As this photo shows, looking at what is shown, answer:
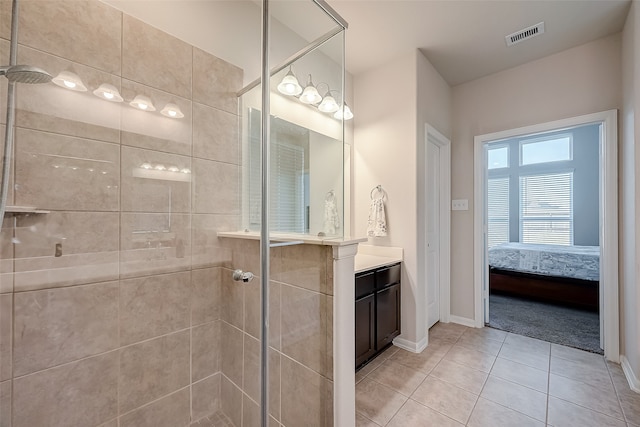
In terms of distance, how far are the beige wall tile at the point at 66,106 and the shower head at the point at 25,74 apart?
0.02 meters

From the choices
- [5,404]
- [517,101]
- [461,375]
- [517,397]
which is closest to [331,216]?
[5,404]

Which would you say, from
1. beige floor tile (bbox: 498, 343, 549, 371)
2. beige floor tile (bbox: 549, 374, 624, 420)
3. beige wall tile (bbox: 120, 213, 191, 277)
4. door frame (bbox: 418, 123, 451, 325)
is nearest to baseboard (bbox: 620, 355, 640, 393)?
beige floor tile (bbox: 549, 374, 624, 420)

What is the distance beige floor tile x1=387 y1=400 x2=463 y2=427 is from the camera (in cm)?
153

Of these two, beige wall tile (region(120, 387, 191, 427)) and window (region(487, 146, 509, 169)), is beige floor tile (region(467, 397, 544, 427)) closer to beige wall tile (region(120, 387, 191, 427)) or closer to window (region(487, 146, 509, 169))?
beige wall tile (region(120, 387, 191, 427))

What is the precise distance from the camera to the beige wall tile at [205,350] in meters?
1.50

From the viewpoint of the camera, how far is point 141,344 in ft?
4.33

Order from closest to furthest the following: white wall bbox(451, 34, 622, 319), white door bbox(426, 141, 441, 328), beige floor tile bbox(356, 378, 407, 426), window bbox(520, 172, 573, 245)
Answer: beige floor tile bbox(356, 378, 407, 426), white wall bbox(451, 34, 622, 319), white door bbox(426, 141, 441, 328), window bbox(520, 172, 573, 245)

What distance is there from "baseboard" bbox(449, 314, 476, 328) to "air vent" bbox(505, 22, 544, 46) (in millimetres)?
2817

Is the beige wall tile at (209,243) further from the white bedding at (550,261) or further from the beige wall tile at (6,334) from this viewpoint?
the white bedding at (550,261)

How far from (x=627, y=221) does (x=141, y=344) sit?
136 inches

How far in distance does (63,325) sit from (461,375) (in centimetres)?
247

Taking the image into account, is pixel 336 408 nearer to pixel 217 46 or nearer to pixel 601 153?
pixel 217 46

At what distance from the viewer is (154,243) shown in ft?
4.45

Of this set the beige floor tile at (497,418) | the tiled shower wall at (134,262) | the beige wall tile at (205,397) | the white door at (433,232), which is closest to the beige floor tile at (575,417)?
the beige floor tile at (497,418)
